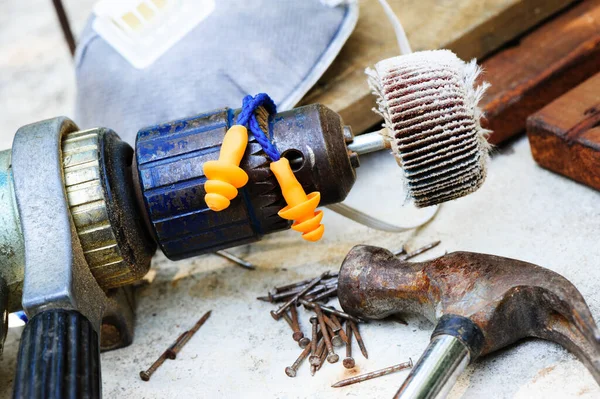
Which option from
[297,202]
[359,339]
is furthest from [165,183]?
[359,339]

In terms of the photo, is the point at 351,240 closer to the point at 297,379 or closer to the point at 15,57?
the point at 297,379

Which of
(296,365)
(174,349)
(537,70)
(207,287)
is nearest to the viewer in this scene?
(296,365)

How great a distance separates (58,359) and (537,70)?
1281 millimetres

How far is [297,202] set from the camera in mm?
Result: 1208

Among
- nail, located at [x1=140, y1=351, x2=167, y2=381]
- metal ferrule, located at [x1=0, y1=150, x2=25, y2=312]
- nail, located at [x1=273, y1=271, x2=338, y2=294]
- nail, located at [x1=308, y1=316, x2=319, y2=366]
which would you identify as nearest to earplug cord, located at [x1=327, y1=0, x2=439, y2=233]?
nail, located at [x1=273, y1=271, x2=338, y2=294]

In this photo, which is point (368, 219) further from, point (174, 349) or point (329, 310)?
point (174, 349)

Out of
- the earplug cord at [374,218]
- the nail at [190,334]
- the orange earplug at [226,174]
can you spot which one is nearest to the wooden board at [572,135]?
the earplug cord at [374,218]

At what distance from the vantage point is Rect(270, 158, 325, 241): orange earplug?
1197 millimetres

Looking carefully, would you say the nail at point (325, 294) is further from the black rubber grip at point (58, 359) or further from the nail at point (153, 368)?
the black rubber grip at point (58, 359)

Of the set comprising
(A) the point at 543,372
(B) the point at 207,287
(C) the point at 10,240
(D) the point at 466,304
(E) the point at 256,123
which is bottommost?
(B) the point at 207,287

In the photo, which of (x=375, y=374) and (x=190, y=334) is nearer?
(x=375, y=374)

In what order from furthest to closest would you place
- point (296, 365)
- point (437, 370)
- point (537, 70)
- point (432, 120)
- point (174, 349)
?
point (537, 70) → point (174, 349) → point (296, 365) → point (432, 120) → point (437, 370)

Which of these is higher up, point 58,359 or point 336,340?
point 58,359

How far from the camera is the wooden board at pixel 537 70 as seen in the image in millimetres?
1653
